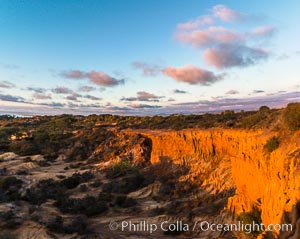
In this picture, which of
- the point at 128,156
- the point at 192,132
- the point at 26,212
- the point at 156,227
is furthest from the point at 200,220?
the point at 128,156

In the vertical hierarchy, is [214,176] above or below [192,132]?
below

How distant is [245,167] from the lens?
56.1 ft

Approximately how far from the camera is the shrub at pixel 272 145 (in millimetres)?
14917

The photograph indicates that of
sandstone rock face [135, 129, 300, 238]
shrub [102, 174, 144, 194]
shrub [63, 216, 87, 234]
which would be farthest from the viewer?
shrub [102, 174, 144, 194]

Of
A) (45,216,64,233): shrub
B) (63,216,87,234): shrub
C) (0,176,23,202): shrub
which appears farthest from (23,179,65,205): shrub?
(63,216,87,234): shrub

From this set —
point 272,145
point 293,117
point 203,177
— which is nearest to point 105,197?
point 203,177

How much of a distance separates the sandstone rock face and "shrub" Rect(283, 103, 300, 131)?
63cm

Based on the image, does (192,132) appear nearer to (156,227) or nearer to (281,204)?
(156,227)

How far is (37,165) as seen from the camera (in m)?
42.0

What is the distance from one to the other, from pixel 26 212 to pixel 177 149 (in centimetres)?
1699

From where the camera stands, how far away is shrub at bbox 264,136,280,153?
587 inches

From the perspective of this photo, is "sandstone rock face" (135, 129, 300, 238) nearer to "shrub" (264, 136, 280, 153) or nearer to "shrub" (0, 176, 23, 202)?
"shrub" (264, 136, 280, 153)

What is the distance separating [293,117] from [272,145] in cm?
173

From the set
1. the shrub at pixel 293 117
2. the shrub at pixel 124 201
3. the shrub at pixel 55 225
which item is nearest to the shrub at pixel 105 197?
the shrub at pixel 124 201
